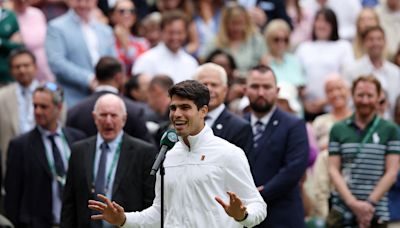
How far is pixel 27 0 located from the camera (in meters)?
16.3

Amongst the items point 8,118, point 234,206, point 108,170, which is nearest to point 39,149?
point 108,170

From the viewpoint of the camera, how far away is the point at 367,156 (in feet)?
39.1

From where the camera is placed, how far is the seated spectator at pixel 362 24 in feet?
53.4

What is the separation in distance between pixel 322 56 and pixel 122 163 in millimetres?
6266

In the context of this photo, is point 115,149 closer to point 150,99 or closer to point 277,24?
point 150,99

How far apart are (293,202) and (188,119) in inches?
126

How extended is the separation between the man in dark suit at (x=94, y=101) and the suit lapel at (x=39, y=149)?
454mm

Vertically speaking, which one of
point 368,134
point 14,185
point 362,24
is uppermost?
point 362,24

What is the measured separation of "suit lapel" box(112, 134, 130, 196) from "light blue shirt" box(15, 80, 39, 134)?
3300 millimetres

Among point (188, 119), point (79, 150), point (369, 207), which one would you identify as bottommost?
point (369, 207)

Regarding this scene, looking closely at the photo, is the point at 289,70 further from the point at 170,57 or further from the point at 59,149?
the point at 59,149

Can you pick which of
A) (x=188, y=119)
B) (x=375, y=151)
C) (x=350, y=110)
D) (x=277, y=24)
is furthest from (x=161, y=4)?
(x=188, y=119)

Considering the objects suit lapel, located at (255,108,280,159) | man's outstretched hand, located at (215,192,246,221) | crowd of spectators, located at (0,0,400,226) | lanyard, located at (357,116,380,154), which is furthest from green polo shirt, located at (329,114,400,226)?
man's outstretched hand, located at (215,192,246,221)

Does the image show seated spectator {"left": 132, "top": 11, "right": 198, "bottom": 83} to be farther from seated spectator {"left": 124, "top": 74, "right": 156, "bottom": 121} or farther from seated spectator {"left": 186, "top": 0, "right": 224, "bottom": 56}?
seated spectator {"left": 186, "top": 0, "right": 224, "bottom": 56}
